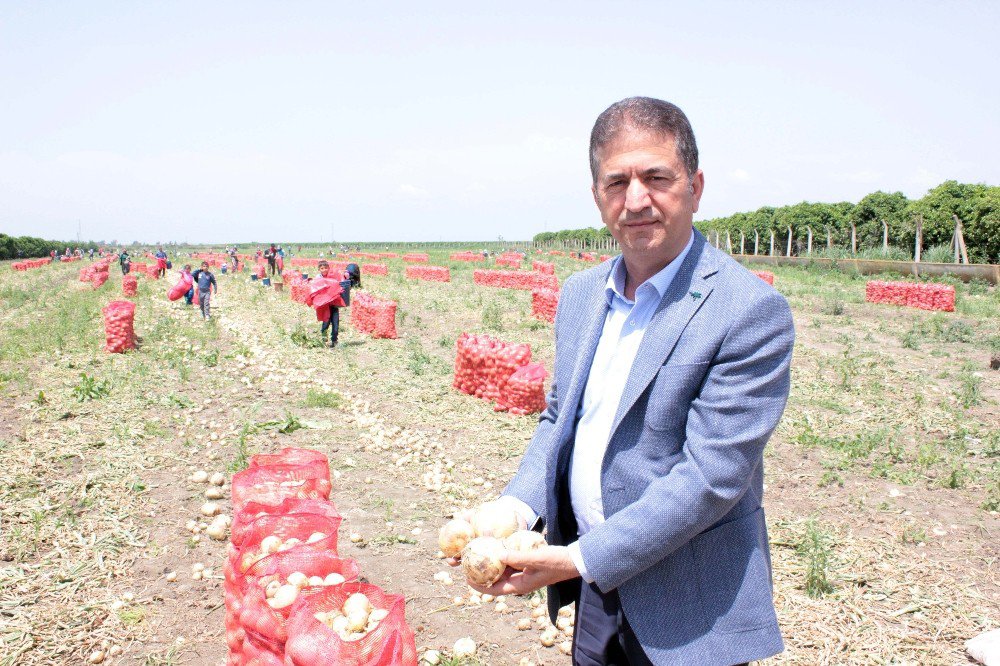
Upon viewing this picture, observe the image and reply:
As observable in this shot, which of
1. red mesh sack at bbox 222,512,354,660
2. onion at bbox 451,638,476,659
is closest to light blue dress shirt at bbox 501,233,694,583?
red mesh sack at bbox 222,512,354,660

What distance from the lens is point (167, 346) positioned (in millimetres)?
13273

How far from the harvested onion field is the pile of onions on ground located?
6.68 feet

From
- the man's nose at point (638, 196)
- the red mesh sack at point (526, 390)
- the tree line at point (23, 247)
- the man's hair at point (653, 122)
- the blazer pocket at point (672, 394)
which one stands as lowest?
the red mesh sack at point (526, 390)

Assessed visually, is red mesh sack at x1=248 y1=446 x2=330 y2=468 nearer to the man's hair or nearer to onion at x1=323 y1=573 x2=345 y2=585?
onion at x1=323 y1=573 x2=345 y2=585

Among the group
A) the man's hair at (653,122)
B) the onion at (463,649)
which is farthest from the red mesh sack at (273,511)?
the man's hair at (653,122)

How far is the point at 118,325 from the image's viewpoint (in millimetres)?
12367

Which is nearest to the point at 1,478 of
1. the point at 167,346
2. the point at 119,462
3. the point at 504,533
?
the point at 119,462

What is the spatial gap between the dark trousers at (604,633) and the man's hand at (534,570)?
23cm

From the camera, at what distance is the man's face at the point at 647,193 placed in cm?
167

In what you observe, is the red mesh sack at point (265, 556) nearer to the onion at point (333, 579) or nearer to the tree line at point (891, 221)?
the onion at point (333, 579)

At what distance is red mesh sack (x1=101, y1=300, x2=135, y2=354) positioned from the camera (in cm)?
1234

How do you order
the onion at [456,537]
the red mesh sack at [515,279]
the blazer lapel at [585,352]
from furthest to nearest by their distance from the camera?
the red mesh sack at [515,279] < the onion at [456,537] < the blazer lapel at [585,352]

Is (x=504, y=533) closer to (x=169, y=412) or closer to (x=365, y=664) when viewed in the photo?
(x=365, y=664)

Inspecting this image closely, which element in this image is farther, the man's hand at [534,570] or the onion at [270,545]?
the onion at [270,545]
